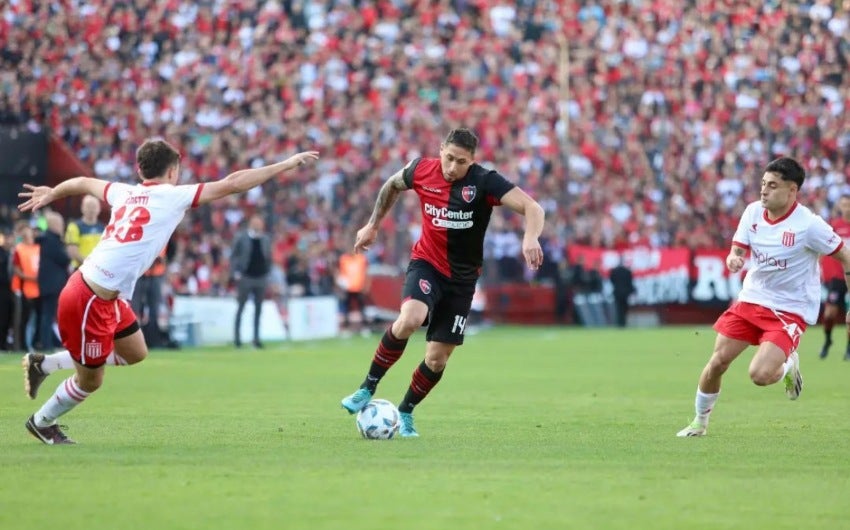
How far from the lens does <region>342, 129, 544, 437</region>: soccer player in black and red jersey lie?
10383mm

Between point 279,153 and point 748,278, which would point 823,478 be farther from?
point 279,153

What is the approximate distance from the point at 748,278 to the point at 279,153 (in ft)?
76.6

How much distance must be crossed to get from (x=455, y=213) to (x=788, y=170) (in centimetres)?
254

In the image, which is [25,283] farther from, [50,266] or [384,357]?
[384,357]

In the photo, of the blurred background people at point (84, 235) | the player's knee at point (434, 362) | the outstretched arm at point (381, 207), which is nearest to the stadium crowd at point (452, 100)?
the blurred background people at point (84, 235)

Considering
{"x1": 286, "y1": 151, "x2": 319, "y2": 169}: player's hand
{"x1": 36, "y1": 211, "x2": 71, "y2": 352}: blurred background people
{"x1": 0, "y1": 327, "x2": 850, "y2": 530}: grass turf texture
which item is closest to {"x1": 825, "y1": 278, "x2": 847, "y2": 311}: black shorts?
{"x1": 0, "y1": 327, "x2": 850, "y2": 530}: grass turf texture

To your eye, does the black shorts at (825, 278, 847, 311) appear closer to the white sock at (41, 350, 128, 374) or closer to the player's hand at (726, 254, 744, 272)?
the player's hand at (726, 254, 744, 272)

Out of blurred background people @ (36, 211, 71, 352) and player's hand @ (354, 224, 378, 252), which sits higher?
player's hand @ (354, 224, 378, 252)

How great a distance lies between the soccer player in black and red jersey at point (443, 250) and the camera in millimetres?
10383

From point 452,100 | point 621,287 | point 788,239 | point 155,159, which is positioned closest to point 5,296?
point 155,159

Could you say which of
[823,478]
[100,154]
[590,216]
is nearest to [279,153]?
[100,154]

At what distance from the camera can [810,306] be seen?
10.9 meters

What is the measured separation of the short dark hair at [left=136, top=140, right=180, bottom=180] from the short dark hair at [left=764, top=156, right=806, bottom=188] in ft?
14.6

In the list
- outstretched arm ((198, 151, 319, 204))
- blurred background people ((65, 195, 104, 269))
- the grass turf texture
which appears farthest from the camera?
blurred background people ((65, 195, 104, 269))
